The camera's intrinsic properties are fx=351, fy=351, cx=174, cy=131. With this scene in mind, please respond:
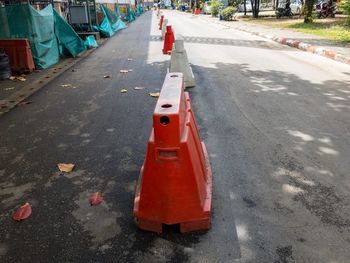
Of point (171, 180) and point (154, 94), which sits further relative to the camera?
point (154, 94)

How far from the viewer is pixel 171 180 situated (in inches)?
110

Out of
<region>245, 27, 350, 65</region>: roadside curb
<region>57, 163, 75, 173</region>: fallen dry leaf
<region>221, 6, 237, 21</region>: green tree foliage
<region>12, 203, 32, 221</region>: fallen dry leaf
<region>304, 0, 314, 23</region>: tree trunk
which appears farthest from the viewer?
<region>221, 6, 237, 21</region>: green tree foliage

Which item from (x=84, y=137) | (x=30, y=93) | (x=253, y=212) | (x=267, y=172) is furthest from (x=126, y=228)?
(x=30, y=93)

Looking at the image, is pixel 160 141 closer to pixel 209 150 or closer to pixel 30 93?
pixel 209 150

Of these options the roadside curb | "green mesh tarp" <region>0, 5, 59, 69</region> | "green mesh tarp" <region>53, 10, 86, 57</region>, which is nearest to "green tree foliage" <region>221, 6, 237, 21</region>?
the roadside curb

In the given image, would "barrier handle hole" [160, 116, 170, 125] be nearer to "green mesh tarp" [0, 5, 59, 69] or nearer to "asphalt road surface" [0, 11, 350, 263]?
"asphalt road surface" [0, 11, 350, 263]

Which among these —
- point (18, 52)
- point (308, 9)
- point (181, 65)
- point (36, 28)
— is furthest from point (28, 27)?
point (308, 9)

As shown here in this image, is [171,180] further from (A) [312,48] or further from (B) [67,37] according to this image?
(A) [312,48]

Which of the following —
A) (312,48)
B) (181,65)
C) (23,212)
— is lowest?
(23,212)

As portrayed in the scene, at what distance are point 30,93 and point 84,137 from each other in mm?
3418

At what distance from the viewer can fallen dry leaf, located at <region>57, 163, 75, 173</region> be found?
4.14m

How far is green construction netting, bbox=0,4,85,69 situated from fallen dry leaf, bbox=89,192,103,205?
8.19 m

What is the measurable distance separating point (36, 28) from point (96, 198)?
8644 millimetres

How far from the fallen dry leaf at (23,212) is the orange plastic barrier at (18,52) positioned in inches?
300
